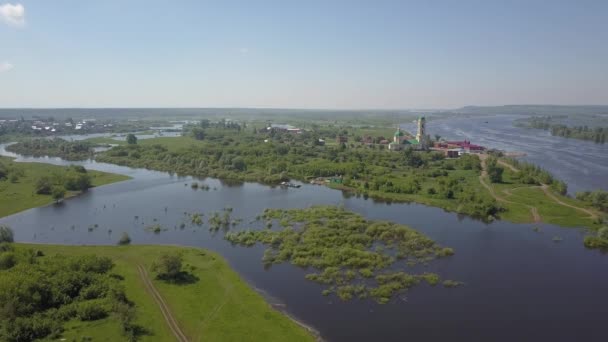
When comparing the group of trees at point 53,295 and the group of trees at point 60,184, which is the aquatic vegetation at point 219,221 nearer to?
the group of trees at point 53,295

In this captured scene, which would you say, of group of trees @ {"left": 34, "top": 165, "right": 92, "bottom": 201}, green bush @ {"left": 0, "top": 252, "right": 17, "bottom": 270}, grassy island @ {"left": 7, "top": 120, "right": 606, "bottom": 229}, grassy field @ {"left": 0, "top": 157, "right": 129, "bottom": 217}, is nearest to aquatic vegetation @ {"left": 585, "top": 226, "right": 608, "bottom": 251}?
grassy island @ {"left": 7, "top": 120, "right": 606, "bottom": 229}

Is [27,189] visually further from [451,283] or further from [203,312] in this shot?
[451,283]

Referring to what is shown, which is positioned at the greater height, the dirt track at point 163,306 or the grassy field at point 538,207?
the grassy field at point 538,207

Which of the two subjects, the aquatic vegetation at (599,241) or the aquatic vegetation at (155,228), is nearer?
the aquatic vegetation at (599,241)

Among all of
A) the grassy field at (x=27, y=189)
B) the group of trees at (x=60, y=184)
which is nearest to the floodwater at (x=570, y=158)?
the group of trees at (x=60, y=184)

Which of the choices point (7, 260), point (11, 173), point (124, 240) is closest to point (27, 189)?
point (11, 173)

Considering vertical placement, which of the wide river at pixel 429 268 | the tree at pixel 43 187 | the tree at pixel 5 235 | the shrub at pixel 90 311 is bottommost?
the wide river at pixel 429 268
